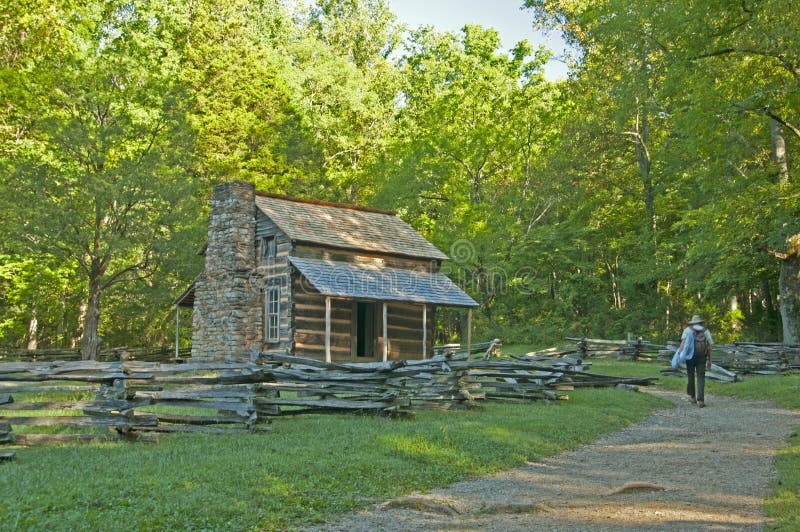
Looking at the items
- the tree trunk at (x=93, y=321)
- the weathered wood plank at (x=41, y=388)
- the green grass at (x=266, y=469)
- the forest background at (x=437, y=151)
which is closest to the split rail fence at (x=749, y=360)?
the forest background at (x=437, y=151)

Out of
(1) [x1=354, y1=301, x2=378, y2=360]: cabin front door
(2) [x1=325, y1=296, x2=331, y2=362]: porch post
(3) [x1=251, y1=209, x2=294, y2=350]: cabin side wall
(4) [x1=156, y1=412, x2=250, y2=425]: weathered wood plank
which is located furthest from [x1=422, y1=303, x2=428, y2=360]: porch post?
(4) [x1=156, y1=412, x2=250, y2=425]: weathered wood plank

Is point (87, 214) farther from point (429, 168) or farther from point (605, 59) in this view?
point (605, 59)

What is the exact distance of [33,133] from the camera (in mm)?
32844

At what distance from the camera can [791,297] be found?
2550 centimetres

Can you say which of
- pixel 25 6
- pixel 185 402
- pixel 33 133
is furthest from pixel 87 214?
pixel 185 402

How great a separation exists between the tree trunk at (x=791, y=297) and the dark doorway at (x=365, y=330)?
13996 mm

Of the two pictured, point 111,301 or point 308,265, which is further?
point 111,301

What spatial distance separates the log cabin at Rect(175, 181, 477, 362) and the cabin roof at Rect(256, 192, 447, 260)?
0.06 metres

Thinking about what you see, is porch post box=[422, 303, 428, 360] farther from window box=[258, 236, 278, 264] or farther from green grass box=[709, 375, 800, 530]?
green grass box=[709, 375, 800, 530]

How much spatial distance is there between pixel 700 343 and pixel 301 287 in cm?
1332

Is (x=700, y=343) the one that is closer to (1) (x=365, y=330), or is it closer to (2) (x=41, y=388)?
(2) (x=41, y=388)

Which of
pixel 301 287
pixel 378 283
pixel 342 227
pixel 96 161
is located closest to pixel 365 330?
pixel 378 283

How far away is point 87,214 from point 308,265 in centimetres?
1018

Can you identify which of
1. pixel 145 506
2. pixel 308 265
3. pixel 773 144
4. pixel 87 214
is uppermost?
pixel 773 144
